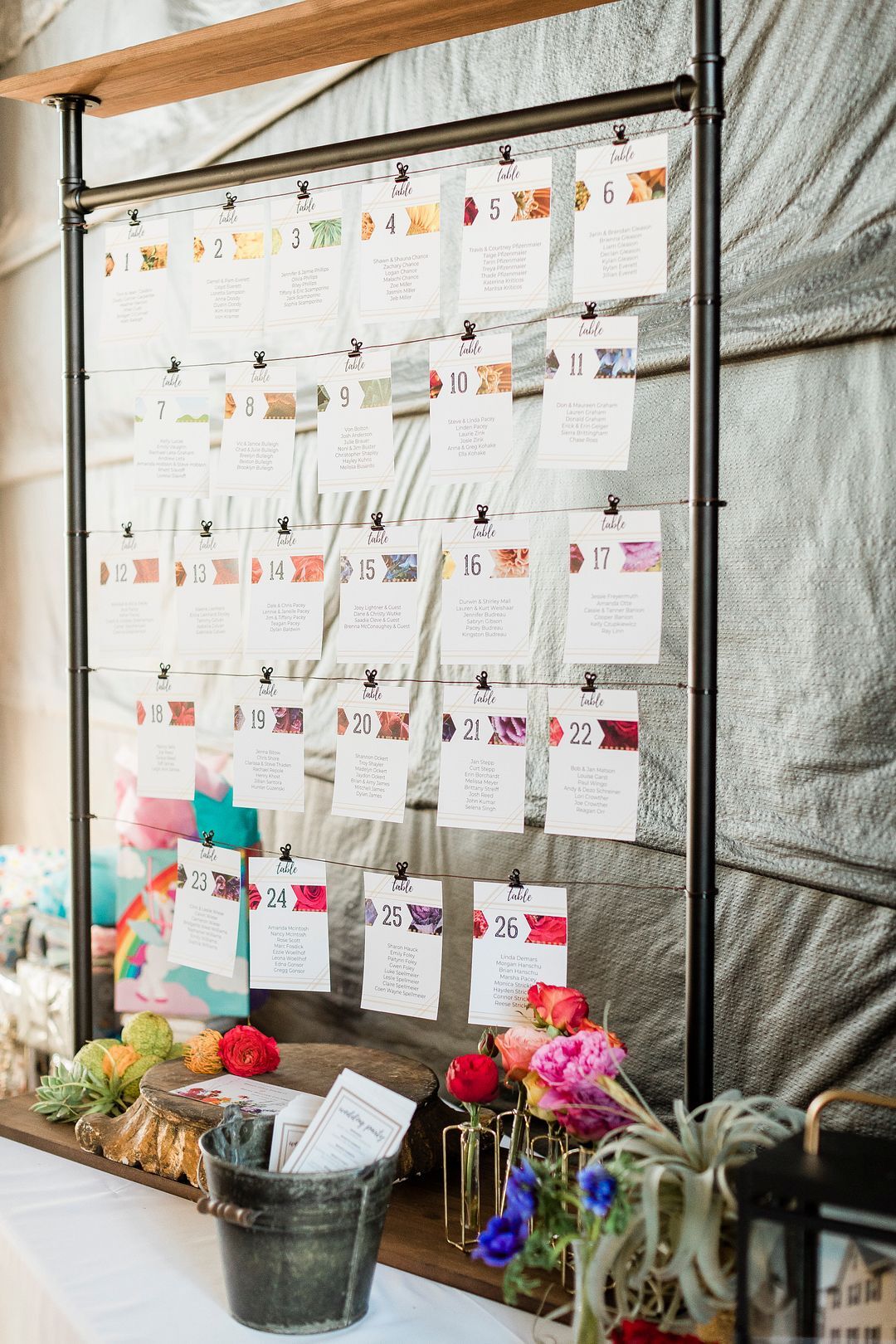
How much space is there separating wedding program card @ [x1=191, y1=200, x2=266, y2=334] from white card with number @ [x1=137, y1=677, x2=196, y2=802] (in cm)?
53

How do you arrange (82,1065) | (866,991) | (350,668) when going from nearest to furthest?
(866,991)
(82,1065)
(350,668)

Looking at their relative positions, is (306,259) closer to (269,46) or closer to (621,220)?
(269,46)

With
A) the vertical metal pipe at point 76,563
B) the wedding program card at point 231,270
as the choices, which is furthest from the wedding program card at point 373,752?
the wedding program card at point 231,270

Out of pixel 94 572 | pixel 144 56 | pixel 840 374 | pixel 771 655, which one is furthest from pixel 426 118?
pixel 94 572

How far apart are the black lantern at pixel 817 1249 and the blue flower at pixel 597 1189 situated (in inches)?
4.9

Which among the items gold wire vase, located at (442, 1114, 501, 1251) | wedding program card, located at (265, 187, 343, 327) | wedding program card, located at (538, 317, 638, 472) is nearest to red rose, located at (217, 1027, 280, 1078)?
gold wire vase, located at (442, 1114, 501, 1251)

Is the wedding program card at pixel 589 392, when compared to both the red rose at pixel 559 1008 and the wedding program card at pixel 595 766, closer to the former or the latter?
the wedding program card at pixel 595 766

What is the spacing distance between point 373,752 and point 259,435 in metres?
0.47

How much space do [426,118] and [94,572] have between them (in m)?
1.22

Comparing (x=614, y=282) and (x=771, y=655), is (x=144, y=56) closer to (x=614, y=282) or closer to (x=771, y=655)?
(x=614, y=282)

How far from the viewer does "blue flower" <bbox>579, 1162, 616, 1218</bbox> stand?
3.52 feet

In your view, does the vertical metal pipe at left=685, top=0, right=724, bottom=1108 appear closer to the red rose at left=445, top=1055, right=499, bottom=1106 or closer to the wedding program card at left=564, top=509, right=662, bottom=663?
the wedding program card at left=564, top=509, right=662, bottom=663

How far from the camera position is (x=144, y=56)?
1658mm

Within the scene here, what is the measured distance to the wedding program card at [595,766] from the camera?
57.3 inches
